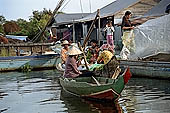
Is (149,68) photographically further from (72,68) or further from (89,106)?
(89,106)

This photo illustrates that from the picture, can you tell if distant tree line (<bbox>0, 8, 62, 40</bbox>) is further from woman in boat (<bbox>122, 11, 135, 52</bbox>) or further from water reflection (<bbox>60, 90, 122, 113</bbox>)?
water reflection (<bbox>60, 90, 122, 113</bbox>)

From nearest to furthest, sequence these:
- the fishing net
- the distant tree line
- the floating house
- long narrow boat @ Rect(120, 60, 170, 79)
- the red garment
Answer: the red garment < long narrow boat @ Rect(120, 60, 170, 79) < the fishing net < the floating house < the distant tree line

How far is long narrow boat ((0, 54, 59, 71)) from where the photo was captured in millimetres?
17578

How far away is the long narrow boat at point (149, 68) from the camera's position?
38.7 ft

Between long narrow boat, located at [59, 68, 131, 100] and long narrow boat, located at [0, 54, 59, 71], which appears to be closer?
long narrow boat, located at [59, 68, 131, 100]

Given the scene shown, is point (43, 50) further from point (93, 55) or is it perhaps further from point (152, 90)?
point (152, 90)

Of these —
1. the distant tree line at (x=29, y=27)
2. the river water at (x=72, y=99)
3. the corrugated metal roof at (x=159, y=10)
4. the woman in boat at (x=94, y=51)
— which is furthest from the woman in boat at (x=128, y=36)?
the distant tree line at (x=29, y=27)

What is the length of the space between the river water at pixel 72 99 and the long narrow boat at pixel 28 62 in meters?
4.09

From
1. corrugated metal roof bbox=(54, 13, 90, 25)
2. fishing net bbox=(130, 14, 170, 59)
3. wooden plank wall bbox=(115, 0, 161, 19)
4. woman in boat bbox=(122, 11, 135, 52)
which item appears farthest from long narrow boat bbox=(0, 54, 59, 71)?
corrugated metal roof bbox=(54, 13, 90, 25)

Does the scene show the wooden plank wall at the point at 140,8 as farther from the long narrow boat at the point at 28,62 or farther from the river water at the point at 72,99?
the river water at the point at 72,99

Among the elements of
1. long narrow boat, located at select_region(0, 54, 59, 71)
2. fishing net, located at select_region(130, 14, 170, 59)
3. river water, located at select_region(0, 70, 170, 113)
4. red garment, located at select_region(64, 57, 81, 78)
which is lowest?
river water, located at select_region(0, 70, 170, 113)

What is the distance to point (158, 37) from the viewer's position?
13.1m

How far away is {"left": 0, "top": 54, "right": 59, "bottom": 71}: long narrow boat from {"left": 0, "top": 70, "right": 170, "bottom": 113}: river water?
4.09 metres

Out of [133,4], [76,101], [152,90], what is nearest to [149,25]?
[152,90]
